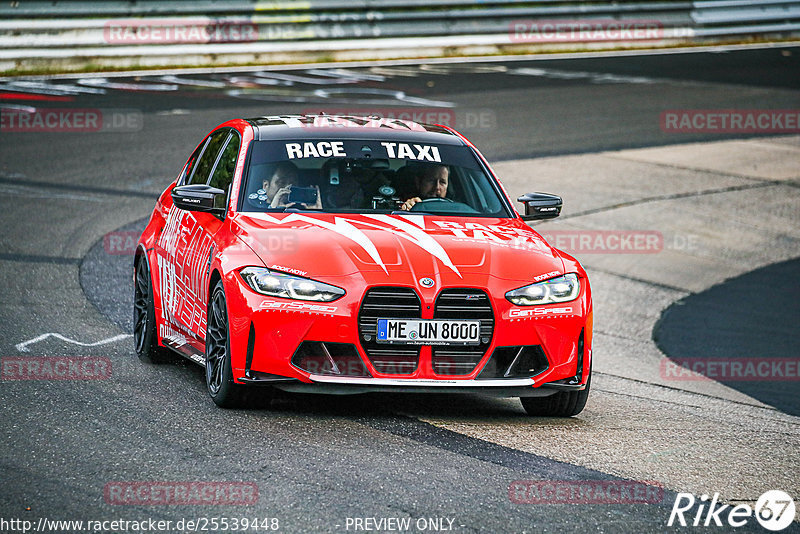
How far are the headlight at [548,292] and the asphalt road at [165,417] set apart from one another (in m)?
0.71

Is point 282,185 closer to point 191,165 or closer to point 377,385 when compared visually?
point 191,165

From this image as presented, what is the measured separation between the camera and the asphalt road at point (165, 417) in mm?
5391

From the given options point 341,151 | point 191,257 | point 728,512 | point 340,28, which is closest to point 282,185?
point 341,151

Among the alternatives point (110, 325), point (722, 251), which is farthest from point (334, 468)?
point (722, 251)

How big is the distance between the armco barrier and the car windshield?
16046mm

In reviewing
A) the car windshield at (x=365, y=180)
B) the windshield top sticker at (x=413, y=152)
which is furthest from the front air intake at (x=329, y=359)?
the windshield top sticker at (x=413, y=152)

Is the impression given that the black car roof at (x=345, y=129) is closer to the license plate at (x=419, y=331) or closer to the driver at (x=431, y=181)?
the driver at (x=431, y=181)

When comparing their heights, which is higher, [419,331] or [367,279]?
[367,279]

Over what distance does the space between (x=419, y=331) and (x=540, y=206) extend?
69.8 inches

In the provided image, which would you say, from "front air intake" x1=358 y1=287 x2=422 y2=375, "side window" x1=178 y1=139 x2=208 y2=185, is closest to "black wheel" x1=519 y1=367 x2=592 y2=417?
"front air intake" x1=358 y1=287 x2=422 y2=375

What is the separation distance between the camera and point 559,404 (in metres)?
7.32

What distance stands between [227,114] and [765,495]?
1464cm

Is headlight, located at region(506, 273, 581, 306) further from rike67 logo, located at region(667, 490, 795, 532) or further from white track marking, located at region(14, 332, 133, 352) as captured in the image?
white track marking, located at region(14, 332, 133, 352)

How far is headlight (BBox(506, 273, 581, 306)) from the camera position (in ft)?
22.4
